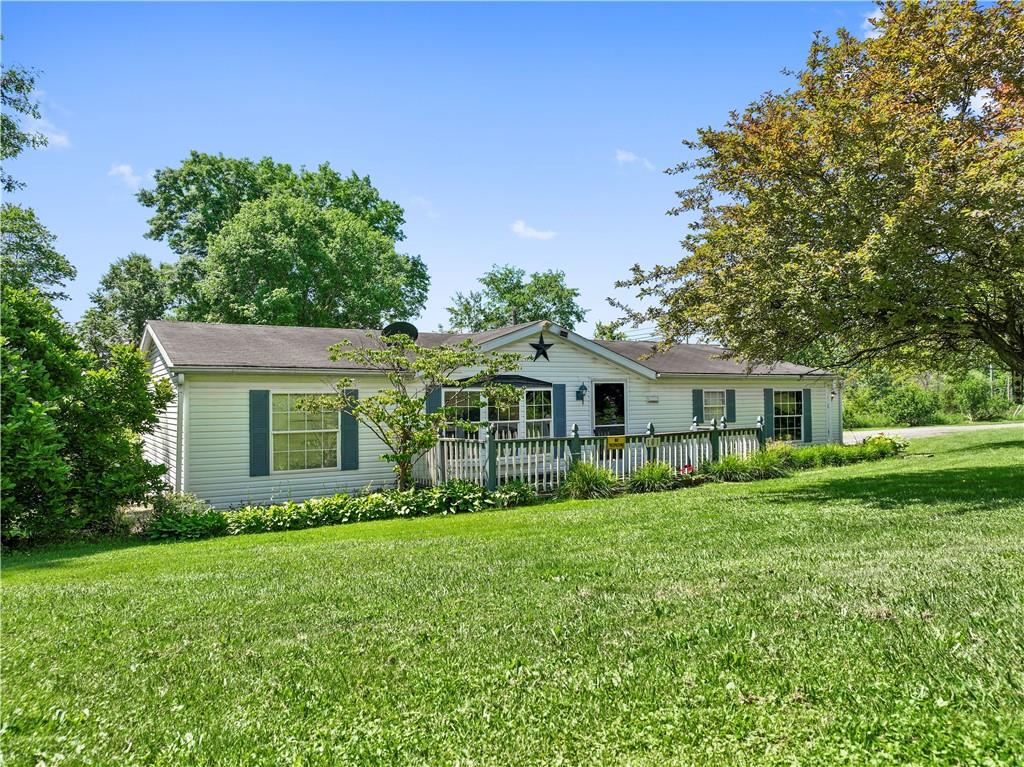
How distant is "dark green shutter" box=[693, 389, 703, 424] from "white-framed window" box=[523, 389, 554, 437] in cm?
504

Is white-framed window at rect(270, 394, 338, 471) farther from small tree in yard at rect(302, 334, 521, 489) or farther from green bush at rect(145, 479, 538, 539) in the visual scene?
green bush at rect(145, 479, 538, 539)

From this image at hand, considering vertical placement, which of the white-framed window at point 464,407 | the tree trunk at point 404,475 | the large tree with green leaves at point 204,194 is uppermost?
the large tree with green leaves at point 204,194

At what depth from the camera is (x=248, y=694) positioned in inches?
128

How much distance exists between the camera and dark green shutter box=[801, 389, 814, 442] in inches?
771

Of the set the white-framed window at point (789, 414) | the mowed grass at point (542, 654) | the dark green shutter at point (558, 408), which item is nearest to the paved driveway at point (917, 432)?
the white-framed window at point (789, 414)

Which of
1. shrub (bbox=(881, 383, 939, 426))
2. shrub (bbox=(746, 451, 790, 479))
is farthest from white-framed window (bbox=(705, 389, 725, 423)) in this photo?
shrub (bbox=(881, 383, 939, 426))

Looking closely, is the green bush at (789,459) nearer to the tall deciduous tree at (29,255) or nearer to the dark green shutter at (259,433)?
the dark green shutter at (259,433)

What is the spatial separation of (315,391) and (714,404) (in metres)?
11.5

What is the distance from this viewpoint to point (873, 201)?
26.6ft

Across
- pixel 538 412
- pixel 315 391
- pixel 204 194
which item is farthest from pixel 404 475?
pixel 204 194

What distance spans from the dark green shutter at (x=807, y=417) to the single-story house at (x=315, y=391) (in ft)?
6.11

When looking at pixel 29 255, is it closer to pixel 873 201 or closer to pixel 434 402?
pixel 434 402

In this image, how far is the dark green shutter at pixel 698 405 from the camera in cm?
1786

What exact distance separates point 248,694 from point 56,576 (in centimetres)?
482
